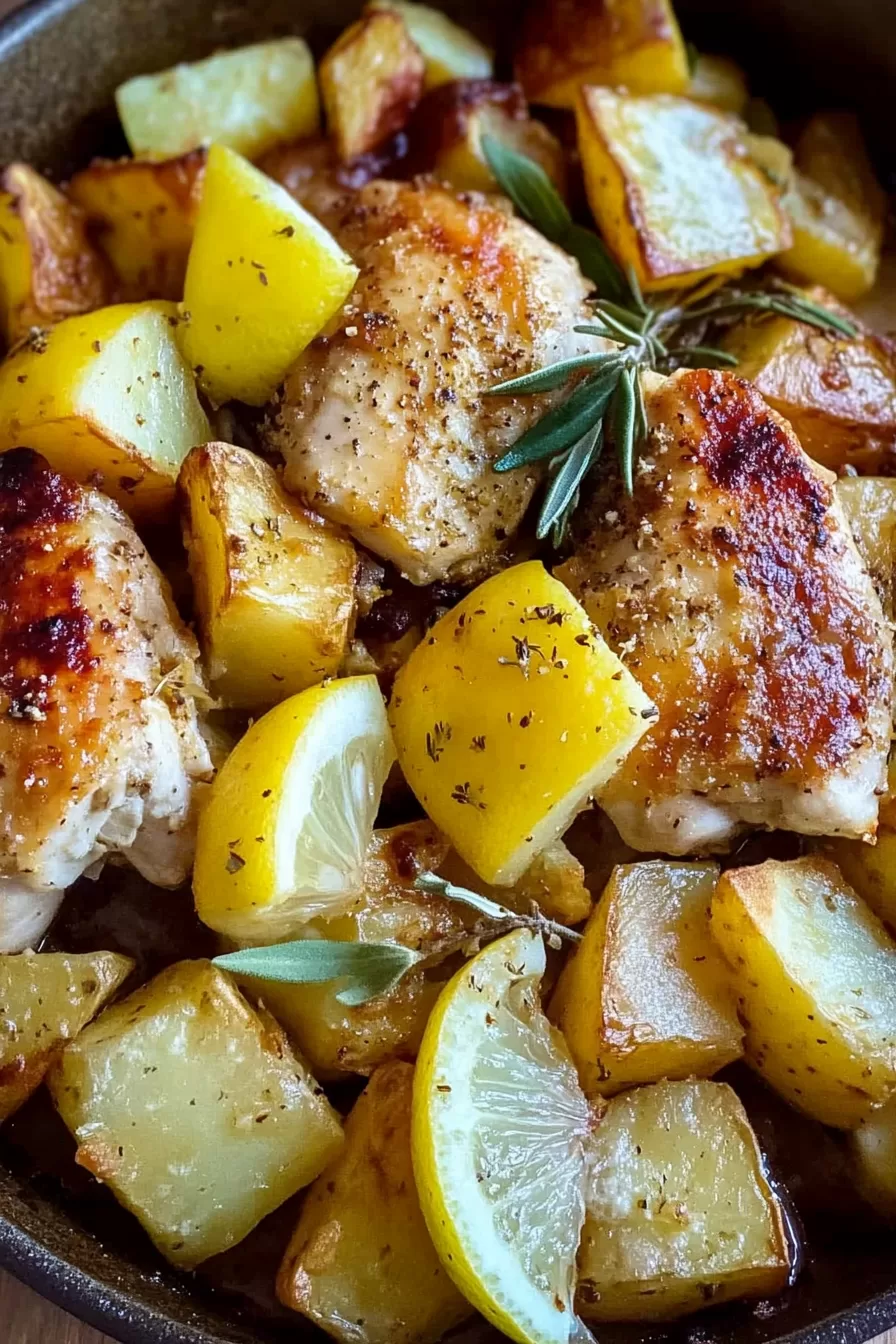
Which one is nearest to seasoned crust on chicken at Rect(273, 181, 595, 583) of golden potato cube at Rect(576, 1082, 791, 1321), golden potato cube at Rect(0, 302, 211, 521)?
golden potato cube at Rect(0, 302, 211, 521)

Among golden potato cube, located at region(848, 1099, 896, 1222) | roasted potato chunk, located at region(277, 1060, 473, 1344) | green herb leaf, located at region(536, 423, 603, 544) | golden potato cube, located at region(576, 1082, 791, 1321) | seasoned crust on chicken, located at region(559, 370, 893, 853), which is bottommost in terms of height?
golden potato cube, located at region(848, 1099, 896, 1222)

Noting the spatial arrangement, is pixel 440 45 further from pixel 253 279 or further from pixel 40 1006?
pixel 40 1006

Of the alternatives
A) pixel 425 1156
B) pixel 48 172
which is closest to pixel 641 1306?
pixel 425 1156

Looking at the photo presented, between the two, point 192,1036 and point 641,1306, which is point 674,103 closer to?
point 192,1036

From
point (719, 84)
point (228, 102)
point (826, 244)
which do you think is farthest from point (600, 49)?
point (228, 102)

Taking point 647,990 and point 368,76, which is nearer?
point 647,990

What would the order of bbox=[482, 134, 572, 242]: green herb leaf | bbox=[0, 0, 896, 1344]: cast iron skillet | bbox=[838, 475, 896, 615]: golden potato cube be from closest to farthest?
1. bbox=[0, 0, 896, 1344]: cast iron skillet
2. bbox=[838, 475, 896, 615]: golden potato cube
3. bbox=[482, 134, 572, 242]: green herb leaf

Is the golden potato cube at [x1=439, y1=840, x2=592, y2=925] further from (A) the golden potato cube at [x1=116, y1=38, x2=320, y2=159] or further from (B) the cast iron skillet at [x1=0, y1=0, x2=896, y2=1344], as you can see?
(A) the golden potato cube at [x1=116, y1=38, x2=320, y2=159]
